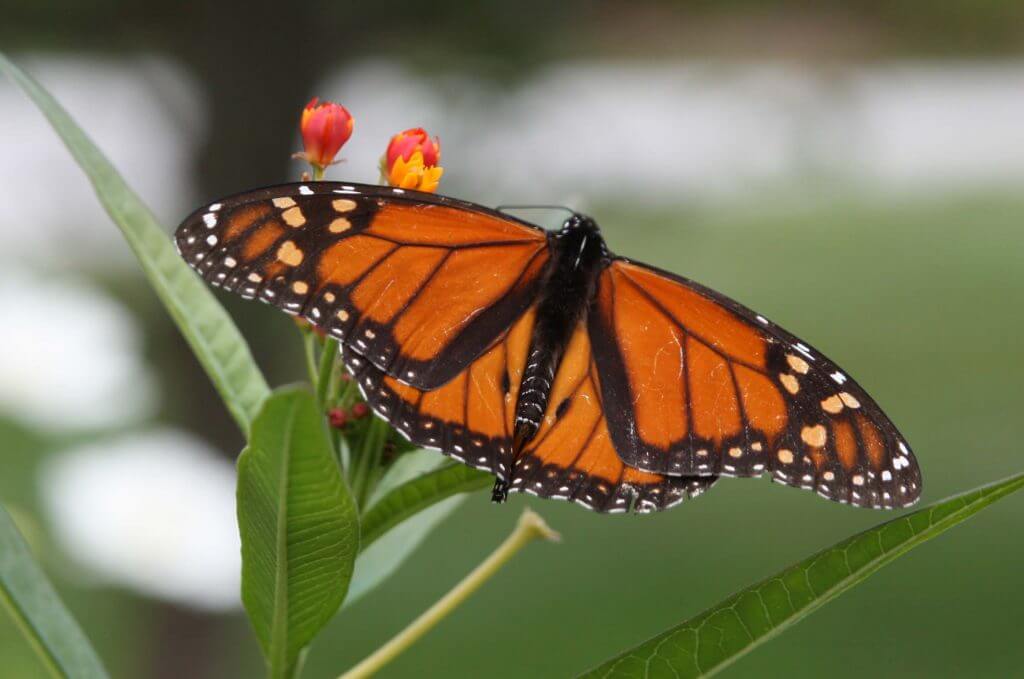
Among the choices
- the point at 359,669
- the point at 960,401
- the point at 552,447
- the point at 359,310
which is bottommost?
the point at 960,401

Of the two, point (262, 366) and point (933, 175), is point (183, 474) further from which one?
point (933, 175)

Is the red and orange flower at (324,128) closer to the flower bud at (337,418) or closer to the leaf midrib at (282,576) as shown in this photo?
the flower bud at (337,418)

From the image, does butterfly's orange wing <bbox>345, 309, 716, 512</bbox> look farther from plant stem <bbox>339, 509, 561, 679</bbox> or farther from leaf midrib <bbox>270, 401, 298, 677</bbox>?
leaf midrib <bbox>270, 401, 298, 677</bbox>

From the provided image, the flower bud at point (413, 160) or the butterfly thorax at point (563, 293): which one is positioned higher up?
the flower bud at point (413, 160)

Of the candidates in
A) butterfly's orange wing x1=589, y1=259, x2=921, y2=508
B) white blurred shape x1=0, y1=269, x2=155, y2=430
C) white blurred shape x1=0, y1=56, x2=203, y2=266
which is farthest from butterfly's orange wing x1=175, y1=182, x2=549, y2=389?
white blurred shape x1=0, y1=269, x2=155, y2=430

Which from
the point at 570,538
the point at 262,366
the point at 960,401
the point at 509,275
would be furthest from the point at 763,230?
the point at 509,275

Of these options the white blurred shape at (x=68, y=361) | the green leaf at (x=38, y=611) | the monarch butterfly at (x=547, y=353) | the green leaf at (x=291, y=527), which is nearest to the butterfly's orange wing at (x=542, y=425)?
the monarch butterfly at (x=547, y=353)
